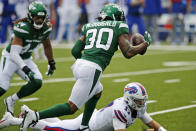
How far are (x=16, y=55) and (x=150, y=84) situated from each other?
4.27m

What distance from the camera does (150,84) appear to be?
968cm

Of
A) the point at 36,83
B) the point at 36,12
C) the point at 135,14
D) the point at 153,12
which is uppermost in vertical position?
the point at 36,12

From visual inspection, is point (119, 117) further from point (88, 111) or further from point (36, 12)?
point (36, 12)

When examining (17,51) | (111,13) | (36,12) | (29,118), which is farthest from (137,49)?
(17,51)

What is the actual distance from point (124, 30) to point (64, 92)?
151 inches

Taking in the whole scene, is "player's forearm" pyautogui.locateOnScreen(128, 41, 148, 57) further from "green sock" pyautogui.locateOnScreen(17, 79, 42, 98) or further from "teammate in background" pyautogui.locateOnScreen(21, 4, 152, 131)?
"green sock" pyautogui.locateOnScreen(17, 79, 42, 98)

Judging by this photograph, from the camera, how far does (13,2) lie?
668 inches

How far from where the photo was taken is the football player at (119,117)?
4.78 m

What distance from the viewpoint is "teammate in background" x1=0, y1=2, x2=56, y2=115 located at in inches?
242

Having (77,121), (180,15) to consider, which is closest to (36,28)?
(77,121)

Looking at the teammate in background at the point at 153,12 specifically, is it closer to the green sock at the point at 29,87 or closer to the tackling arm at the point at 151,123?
the green sock at the point at 29,87

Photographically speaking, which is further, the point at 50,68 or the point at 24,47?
the point at 50,68

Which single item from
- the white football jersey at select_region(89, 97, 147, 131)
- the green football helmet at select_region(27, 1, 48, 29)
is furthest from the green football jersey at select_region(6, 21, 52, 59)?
the white football jersey at select_region(89, 97, 147, 131)

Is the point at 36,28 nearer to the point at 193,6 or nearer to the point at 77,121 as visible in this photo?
the point at 77,121
